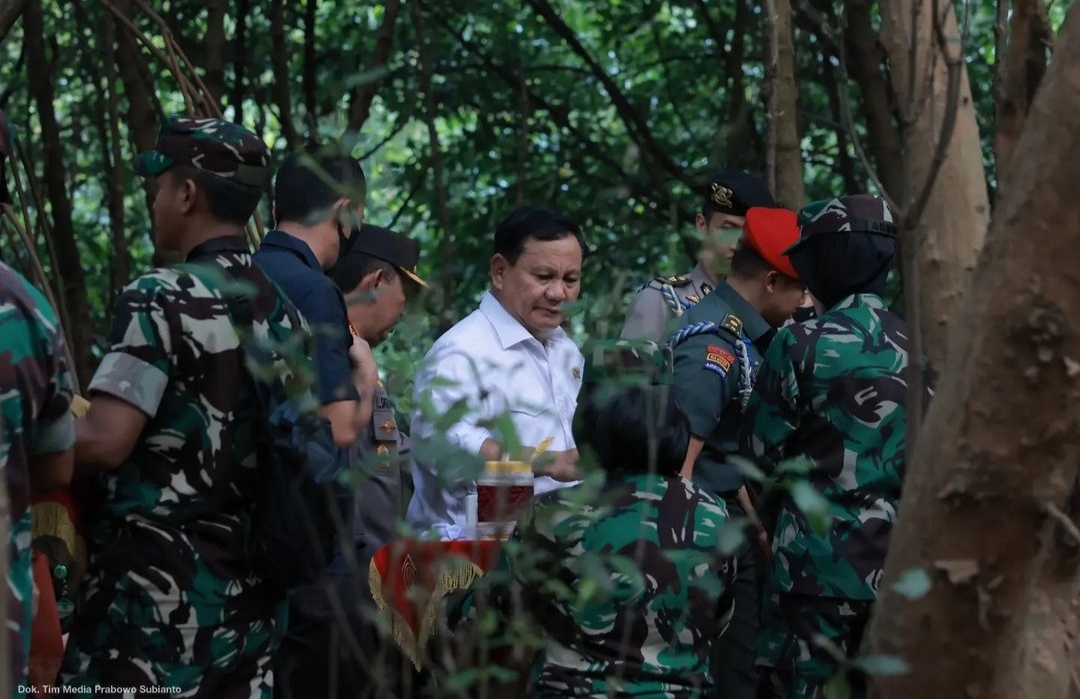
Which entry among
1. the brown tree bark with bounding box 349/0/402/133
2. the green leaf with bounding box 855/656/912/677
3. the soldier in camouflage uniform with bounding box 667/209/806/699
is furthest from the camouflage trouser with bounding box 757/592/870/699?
the brown tree bark with bounding box 349/0/402/133

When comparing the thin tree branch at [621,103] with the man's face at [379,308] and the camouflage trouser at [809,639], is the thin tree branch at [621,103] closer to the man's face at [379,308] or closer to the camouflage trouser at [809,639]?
the man's face at [379,308]

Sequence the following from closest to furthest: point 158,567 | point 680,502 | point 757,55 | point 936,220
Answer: point 158,567 → point 680,502 → point 936,220 → point 757,55

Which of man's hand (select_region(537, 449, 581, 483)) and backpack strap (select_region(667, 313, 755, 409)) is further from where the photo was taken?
backpack strap (select_region(667, 313, 755, 409))

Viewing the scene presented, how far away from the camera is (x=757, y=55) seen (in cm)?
947

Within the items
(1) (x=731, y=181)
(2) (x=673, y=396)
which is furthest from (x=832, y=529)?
(1) (x=731, y=181)

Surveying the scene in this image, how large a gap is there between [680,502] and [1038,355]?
982 millimetres

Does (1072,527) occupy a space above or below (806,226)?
below

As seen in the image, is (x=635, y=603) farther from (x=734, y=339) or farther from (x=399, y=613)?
(x=734, y=339)

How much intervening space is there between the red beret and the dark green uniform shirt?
0.45ft

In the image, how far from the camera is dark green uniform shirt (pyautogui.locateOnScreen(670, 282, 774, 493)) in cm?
441

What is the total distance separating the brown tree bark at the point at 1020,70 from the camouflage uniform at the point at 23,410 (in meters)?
2.28

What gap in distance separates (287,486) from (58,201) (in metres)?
5.36

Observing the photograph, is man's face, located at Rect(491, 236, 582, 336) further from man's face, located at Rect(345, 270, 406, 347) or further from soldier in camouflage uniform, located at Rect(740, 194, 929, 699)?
soldier in camouflage uniform, located at Rect(740, 194, 929, 699)

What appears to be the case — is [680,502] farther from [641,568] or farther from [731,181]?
[731,181]
